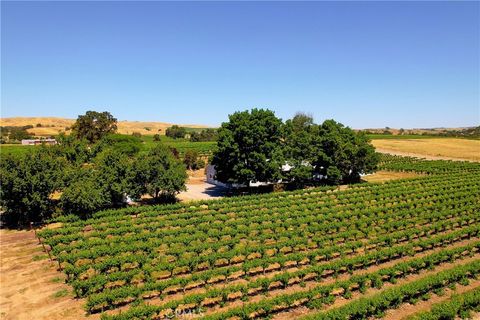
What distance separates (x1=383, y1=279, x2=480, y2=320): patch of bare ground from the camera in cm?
1839

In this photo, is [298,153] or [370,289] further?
[298,153]

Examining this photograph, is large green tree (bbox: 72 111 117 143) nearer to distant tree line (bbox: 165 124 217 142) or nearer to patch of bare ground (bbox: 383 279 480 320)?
distant tree line (bbox: 165 124 217 142)

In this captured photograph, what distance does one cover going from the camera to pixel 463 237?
3027 cm

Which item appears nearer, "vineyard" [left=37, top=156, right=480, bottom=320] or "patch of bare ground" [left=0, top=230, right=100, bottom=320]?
"vineyard" [left=37, top=156, right=480, bottom=320]

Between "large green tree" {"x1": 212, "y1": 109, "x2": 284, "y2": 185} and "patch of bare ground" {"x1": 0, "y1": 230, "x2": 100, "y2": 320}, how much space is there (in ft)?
81.7

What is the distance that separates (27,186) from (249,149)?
25797mm

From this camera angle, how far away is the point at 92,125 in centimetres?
A: 8200

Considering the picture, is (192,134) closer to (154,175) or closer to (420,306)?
(154,175)

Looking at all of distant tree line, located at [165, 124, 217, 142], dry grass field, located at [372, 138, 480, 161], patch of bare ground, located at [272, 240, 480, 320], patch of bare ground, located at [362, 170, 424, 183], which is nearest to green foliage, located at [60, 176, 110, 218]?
patch of bare ground, located at [272, 240, 480, 320]

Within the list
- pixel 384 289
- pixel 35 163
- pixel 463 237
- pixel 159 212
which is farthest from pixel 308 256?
pixel 35 163

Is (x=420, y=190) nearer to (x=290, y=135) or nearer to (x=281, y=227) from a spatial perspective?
(x=290, y=135)

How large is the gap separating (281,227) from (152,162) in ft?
58.6

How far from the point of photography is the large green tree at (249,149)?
47625mm

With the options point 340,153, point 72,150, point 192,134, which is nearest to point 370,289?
point 340,153
